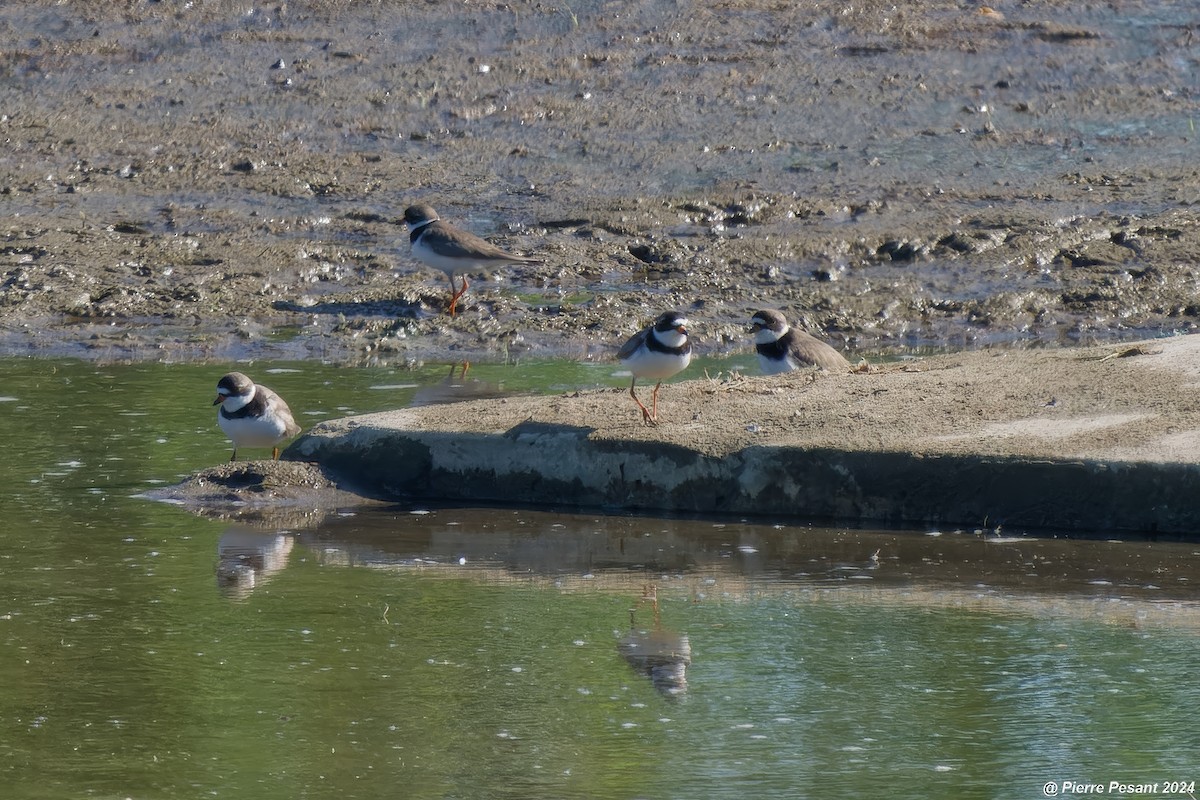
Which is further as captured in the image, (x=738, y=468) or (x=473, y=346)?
(x=473, y=346)

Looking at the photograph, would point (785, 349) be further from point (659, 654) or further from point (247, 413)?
point (659, 654)

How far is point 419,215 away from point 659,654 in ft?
25.5

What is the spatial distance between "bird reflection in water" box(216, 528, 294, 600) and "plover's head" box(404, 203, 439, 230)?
18.6 feet

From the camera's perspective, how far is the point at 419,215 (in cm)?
1325

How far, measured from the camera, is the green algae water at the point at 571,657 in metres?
4.99

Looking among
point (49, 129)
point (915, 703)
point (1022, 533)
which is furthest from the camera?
point (49, 129)

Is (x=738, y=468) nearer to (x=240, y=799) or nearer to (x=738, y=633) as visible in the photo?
(x=738, y=633)

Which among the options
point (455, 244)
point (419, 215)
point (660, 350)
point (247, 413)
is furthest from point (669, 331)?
point (419, 215)

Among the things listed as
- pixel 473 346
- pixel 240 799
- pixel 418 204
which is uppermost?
pixel 418 204

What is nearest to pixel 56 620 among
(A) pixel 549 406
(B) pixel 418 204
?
(A) pixel 549 406

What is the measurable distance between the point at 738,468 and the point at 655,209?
6327 millimetres

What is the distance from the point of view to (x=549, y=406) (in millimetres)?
8703

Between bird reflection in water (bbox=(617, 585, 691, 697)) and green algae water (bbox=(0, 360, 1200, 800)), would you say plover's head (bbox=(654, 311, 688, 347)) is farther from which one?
bird reflection in water (bbox=(617, 585, 691, 697))

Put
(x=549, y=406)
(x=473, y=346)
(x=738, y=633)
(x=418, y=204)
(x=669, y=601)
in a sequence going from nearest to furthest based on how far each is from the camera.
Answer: (x=738, y=633) < (x=669, y=601) < (x=549, y=406) < (x=473, y=346) < (x=418, y=204)
